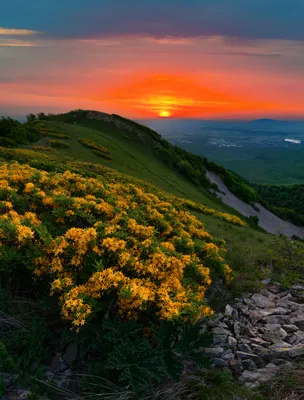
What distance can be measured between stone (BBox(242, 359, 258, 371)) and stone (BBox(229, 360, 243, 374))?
0.32 ft

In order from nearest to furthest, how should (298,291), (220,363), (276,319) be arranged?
(220,363) < (276,319) < (298,291)

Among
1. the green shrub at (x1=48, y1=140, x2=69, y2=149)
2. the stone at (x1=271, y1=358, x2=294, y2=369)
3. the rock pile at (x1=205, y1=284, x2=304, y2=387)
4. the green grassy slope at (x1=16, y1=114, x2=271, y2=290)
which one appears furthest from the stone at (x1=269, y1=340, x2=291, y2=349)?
the green shrub at (x1=48, y1=140, x2=69, y2=149)

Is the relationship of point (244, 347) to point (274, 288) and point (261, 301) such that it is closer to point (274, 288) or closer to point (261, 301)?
point (261, 301)

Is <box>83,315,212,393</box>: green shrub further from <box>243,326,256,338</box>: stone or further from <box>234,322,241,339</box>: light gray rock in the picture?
<box>243,326,256,338</box>: stone

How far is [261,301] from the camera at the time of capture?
8.61 meters

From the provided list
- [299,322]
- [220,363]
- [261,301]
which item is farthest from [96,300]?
[261,301]

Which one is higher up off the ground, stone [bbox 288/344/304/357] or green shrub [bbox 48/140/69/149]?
green shrub [bbox 48/140/69/149]

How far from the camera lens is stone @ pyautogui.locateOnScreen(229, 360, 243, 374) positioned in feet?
19.1

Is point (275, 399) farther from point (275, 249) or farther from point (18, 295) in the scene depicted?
point (275, 249)

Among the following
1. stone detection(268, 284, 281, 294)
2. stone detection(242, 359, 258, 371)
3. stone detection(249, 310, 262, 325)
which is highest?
stone detection(249, 310, 262, 325)

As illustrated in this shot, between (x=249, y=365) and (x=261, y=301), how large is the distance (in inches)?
114

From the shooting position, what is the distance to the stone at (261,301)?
8430 millimetres

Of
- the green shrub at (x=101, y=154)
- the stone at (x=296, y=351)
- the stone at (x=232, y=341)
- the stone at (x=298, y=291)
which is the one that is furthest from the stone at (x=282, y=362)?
the green shrub at (x=101, y=154)

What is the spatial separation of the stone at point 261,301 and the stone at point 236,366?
2697mm
